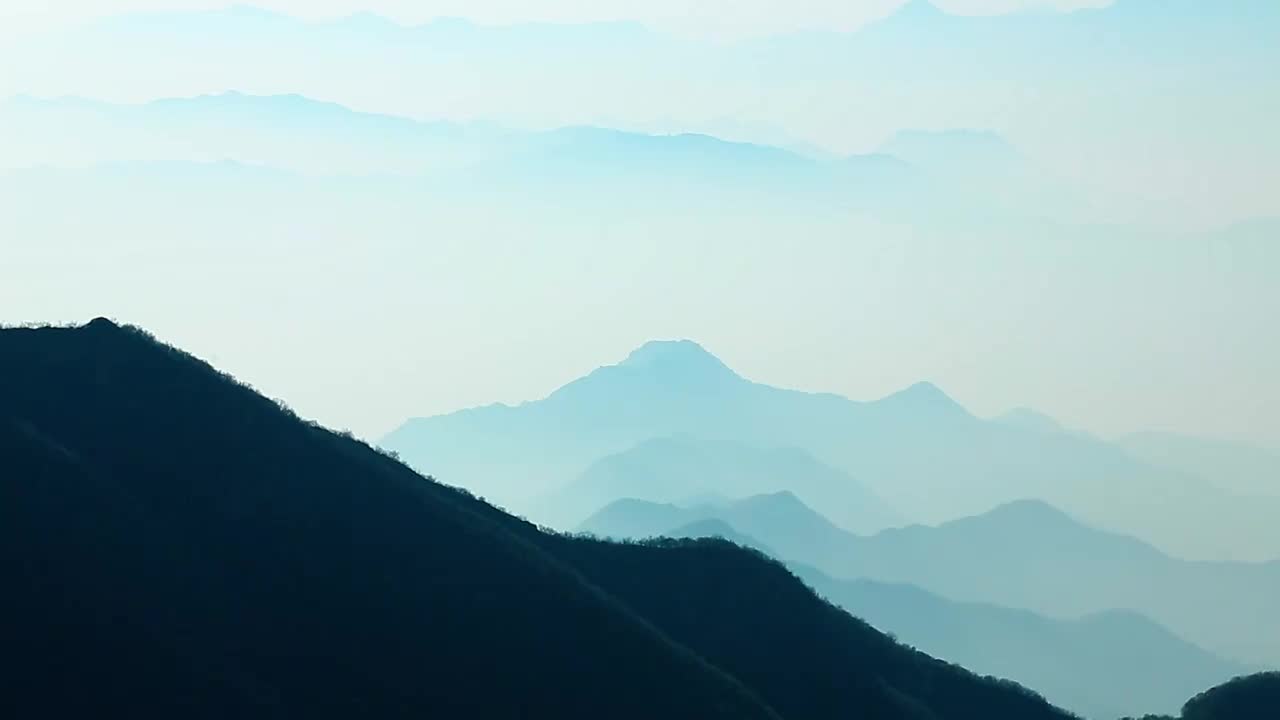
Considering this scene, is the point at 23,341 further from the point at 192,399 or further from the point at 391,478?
the point at 391,478

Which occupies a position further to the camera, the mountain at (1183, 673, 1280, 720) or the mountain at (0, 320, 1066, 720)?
the mountain at (1183, 673, 1280, 720)

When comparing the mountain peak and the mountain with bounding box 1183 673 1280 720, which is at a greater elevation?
the mountain peak

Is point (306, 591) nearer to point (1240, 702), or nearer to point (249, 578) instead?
point (249, 578)

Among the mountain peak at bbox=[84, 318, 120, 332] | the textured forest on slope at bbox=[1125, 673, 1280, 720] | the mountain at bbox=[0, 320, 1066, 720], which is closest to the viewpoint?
the mountain at bbox=[0, 320, 1066, 720]

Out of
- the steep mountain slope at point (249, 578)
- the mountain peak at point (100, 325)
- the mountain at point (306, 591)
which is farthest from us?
the mountain peak at point (100, 325)

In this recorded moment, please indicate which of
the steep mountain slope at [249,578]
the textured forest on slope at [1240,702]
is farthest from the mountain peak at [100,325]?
the textured forest on slope at [1240,702]

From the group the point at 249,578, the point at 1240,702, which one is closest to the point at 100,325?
the point at 249,578

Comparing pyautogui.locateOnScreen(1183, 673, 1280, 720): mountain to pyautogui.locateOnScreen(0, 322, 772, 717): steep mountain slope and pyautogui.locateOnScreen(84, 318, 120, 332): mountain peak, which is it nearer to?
pyautogui.locateOnScreen(0, 322, 772, 717): steep mountain slope

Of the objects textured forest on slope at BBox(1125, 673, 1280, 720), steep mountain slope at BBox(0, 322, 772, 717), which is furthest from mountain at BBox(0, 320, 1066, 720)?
textured forest on slope at BBox(1125, 673, 1280, 720)

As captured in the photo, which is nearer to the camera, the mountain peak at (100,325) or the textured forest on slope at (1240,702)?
the mountain peak at (100,325)

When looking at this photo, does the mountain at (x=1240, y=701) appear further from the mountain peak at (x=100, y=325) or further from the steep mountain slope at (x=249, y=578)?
the mountain peak at (x=100, y=325)
